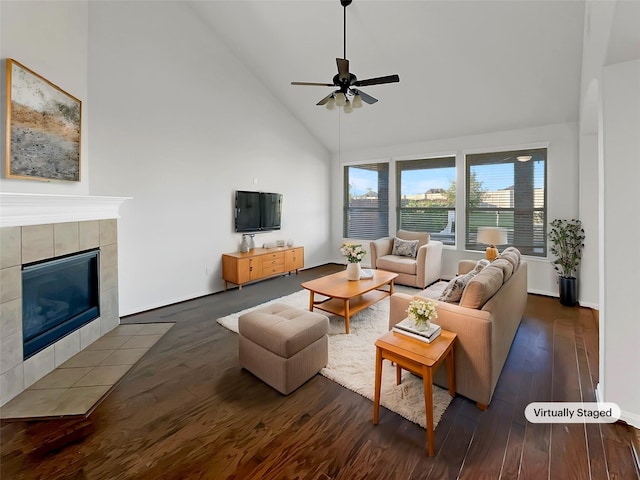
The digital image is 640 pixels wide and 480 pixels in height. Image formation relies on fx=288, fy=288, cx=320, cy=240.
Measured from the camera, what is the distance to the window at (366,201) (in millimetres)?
6465

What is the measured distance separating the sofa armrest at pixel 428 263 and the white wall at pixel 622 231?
2876 mm

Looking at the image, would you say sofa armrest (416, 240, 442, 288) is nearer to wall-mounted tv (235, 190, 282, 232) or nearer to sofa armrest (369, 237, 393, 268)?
sofa armrest (369, 237, 393, 268)

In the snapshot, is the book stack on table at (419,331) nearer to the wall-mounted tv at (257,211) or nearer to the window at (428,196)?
the wall-mounted tv at (257,211)

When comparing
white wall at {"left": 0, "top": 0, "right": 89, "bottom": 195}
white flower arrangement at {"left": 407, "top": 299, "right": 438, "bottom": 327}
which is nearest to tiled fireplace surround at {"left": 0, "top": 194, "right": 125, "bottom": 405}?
white wall at {"left": 0, "top": 0, "right": 89, "bottom": 195}

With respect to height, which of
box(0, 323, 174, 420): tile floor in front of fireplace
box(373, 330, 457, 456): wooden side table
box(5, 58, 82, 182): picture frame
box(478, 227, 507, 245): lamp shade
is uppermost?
box(5, 58, 82, 182): picture frame

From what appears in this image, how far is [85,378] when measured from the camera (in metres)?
2.34

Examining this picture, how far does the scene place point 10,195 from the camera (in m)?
2.02

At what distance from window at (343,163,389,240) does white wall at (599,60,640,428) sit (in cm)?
457

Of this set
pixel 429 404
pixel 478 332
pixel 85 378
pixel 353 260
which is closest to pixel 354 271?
pixel 353 260

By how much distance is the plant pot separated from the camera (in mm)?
3986

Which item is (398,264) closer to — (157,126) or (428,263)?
(428,263)

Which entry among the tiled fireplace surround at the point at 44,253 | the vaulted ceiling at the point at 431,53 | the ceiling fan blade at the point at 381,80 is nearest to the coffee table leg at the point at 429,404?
the ceiling fan blade at the point at 381,80

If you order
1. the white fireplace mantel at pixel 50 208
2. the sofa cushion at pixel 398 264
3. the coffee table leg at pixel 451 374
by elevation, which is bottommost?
the coffee table leg at pixel 451 374

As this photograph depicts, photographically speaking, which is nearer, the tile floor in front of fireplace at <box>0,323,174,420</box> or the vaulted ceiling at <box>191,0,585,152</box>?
the tile floor in front of fireplace at <box>0,323,174,420</box>
